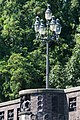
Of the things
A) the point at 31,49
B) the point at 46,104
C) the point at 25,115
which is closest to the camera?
the point at 46,104

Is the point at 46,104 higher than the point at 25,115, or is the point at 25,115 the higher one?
the point at 46,104

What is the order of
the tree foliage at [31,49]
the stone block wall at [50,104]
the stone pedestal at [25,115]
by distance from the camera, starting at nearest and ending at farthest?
the stone block wall at [50,104] < the stone pedestal at [25,115] < the tree foliage at [31,49]

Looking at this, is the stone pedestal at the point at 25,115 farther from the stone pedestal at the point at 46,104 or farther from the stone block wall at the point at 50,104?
the stone pedestal at the point at 46,104

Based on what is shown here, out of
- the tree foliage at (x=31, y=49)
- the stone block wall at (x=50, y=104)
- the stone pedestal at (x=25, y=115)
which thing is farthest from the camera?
the tree foliage at (x=31, y=49)

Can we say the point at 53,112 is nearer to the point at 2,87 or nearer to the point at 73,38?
the point at 2,87

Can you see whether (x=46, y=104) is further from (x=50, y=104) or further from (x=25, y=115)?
(x=25, y=115)

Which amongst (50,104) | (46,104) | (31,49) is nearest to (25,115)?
(46,104)

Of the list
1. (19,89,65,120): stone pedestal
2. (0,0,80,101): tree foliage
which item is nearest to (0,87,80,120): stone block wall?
(19,89,65,120): stone pedestal

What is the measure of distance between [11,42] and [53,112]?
14.9 m

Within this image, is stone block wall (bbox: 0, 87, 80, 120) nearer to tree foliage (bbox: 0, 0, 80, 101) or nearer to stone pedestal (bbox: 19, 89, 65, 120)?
Answer: stone pedestal (bbox: 19, 89, 65, 120)

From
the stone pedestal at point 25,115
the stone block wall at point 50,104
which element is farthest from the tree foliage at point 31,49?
the stone pedestal at point 25,115

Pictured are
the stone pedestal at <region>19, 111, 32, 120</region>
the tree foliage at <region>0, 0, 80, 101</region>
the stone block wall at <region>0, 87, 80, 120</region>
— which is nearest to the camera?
the stone block wall at <region>0, 87, 80, 120</region>

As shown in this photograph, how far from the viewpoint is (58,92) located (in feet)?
59.0

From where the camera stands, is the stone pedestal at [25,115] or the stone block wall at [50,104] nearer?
the stone block wall at [50,104]
